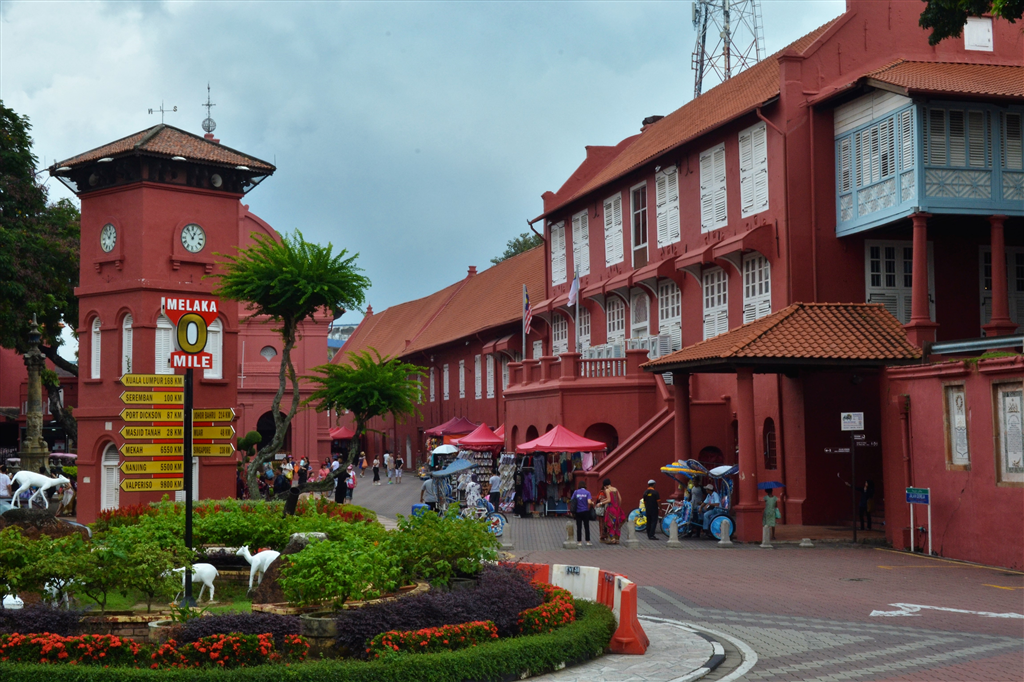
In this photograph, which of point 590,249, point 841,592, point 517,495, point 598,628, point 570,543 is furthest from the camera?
point 590,249

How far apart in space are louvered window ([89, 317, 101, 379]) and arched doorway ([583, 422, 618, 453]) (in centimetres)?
1366

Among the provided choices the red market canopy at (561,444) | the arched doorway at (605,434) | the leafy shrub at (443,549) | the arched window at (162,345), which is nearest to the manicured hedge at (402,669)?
the leafy shrub at (443,549)

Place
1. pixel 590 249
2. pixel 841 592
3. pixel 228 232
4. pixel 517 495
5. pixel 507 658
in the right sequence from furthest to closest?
pixel 590 249 → pixel 517 495 → pixel 228 232 → pixel 841 592 → pixel 507 658

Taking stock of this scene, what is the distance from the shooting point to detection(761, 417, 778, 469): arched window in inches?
1109

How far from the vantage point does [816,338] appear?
77.9ft

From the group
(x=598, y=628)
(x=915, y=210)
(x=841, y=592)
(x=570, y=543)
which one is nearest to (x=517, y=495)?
(x=570, y=543)

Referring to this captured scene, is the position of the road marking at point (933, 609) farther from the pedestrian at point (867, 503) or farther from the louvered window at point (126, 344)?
the louvered window at point (126, 344)

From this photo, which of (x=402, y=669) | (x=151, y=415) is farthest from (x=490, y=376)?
(x=402, y=669)

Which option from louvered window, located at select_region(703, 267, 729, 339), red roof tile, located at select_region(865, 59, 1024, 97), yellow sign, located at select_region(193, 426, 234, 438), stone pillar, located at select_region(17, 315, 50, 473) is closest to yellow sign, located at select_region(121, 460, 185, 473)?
yellow sign, located at select_region(193, 426, 234, 438)

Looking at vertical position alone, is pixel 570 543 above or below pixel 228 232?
below

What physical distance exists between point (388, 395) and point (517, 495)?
29.3ft

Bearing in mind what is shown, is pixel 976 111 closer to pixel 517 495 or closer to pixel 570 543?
pixel 570 543

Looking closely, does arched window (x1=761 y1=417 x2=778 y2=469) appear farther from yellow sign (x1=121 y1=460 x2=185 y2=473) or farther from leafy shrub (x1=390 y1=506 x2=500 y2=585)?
leafy shrub (x1=390 y1=506 x2=500 y2=585)

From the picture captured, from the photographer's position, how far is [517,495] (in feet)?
106
